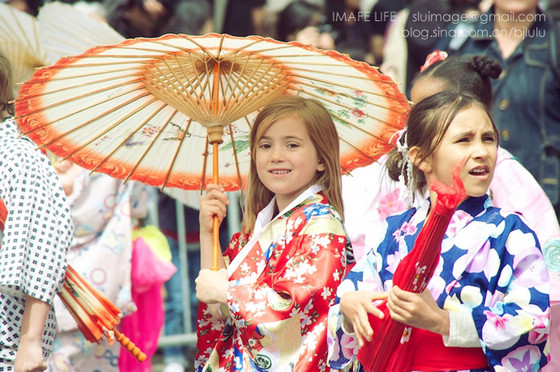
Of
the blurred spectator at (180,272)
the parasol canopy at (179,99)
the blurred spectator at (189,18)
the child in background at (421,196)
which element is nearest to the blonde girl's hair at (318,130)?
the parasol canopy at (179,99)

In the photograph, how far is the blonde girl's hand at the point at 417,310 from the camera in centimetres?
257

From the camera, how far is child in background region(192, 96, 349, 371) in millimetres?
3115

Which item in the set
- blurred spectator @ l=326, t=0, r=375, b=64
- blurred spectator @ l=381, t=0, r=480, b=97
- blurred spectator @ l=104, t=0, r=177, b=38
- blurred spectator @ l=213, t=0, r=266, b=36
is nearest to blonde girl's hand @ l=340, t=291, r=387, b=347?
blurred spectator @ l=381, t=0, r=480, b=97

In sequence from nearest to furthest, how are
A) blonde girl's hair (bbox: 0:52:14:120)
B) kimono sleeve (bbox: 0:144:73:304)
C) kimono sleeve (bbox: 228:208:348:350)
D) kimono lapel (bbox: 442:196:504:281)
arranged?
kimono lapel (bbox: 442:196:504:281) → kimono sleeve (bbox: 228:208:348:350) → kimono sleeve (bbox: 0:144:73:304) → blonde girl's hair (bbox: 0:52:14:120)

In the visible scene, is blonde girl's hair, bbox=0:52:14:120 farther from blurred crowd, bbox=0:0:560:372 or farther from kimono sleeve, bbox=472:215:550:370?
kimono sleeve, bbox=472:215:550:370

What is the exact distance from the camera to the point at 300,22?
7.08 meters

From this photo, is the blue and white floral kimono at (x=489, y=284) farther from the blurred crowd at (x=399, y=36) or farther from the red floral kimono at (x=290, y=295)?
the blurred crowd at (x=399, y=36)

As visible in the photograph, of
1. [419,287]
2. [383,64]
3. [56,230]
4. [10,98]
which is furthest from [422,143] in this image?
[383,64]

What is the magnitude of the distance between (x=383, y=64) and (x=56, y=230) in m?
4.26

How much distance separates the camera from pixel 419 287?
2576mm

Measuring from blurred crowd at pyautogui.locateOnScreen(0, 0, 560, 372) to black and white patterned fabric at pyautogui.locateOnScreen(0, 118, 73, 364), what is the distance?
1.30m

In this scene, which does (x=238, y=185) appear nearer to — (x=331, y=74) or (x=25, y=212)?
(x=331, y=74)

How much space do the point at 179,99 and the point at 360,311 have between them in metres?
1.21

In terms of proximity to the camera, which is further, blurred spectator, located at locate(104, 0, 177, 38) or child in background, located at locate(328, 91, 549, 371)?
blurred spectator, located at locate(104, 0, 177, 38)
